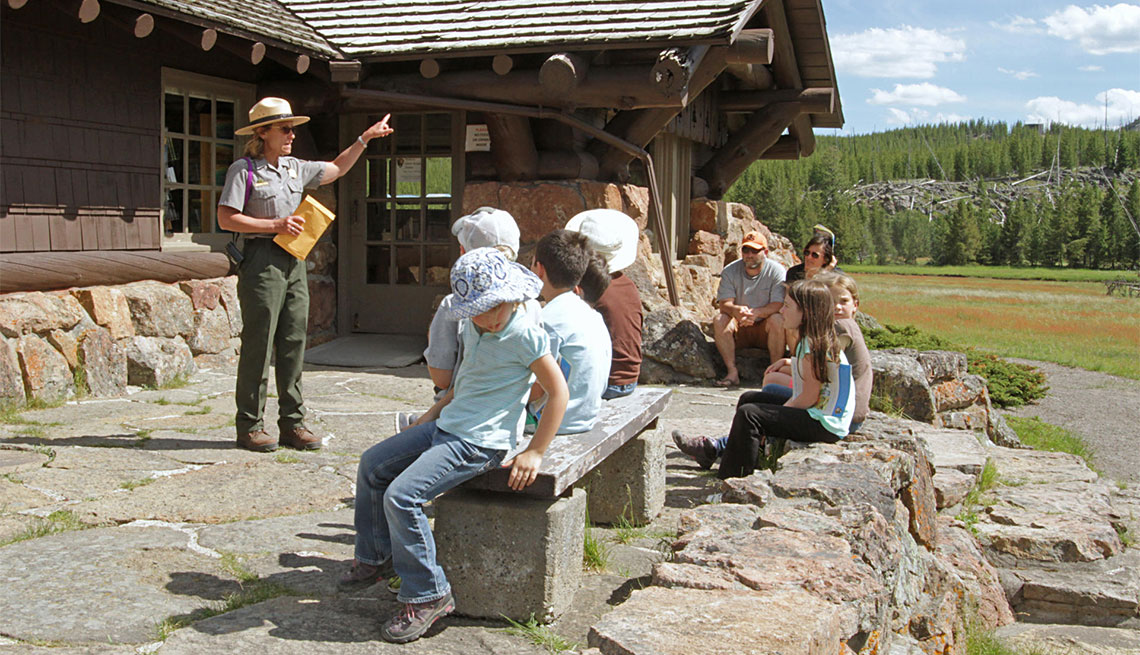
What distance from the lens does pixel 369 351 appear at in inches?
353

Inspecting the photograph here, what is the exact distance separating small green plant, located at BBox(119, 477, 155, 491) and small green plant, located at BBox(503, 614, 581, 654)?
2181 millimetres

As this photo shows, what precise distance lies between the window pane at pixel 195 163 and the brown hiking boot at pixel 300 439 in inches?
145

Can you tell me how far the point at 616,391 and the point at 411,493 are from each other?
5.64ft

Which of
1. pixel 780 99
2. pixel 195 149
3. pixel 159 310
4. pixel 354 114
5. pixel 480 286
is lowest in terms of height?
pixel 159 310

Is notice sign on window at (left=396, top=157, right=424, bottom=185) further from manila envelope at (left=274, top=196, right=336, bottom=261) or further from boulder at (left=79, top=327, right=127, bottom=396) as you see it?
manila envelope at (left=274, top=196, right=336, bottom=261)

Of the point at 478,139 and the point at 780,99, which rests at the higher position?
the point at 780,99

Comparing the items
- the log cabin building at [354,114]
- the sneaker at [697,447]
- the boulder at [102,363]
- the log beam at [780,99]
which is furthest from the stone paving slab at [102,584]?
the log beam at [780,99]

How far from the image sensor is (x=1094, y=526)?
5723 millimetres

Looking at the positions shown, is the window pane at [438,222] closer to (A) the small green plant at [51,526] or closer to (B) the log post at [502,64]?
(B) the log post at [502,64]

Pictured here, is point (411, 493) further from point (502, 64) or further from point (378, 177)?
point (378, 177)

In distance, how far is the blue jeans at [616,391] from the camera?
458cm

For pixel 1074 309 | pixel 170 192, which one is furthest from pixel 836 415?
pixel 1074 309

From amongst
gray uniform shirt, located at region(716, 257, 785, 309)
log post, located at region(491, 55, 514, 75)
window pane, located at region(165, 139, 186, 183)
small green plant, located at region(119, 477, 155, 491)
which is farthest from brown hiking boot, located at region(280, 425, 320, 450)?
gray uniform shirt, located at region(716, 257, 785, 309)

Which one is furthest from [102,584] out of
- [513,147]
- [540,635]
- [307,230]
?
[513,147]
